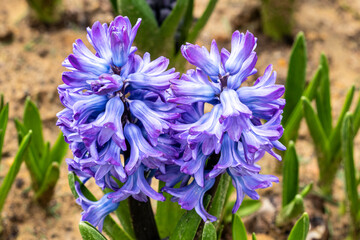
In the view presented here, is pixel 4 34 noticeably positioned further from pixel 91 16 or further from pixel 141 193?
pixel 141 193

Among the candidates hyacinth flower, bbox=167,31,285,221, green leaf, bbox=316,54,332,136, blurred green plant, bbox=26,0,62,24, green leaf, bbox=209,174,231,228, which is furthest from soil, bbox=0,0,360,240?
hyacinth flower, bbox=167,31,285,221


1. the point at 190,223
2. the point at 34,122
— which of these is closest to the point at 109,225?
the point at 190,223

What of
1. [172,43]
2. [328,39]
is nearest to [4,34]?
[172,43]

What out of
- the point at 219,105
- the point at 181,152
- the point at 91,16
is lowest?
the point at 91,16

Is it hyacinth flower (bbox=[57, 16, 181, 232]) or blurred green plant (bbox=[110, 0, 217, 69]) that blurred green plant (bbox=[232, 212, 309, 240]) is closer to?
hyacinth flower (bbox=[57, 16, 181, 232])

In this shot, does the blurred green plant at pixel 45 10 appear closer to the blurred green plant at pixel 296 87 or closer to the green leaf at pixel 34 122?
the green leaf at pixel 34 122

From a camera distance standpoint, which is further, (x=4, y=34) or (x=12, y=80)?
(x=4, y=34)
